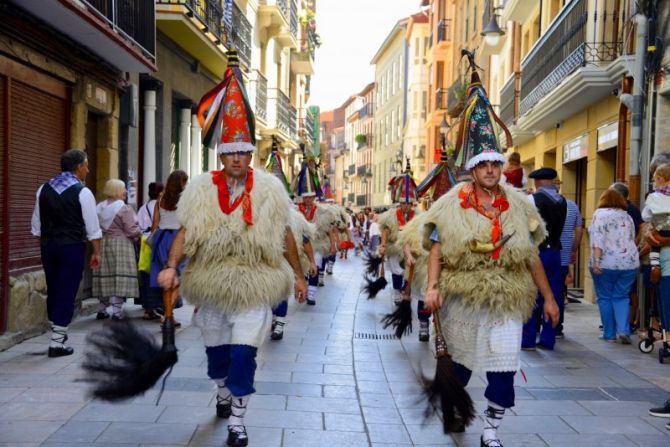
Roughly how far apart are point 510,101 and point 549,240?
1396cm

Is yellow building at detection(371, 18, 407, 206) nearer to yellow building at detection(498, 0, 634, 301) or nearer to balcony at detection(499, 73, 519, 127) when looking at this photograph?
balcony at detection(499, 73, 519, 127)

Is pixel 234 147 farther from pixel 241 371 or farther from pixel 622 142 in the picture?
pixel 622 142

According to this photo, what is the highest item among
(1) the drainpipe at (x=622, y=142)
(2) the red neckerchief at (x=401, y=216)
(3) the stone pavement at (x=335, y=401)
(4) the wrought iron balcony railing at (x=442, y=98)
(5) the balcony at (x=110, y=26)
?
(4) the wrought iron balcony railing at (x=442, y=98)

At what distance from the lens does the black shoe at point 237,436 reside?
488cm

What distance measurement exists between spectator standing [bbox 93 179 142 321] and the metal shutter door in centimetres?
79

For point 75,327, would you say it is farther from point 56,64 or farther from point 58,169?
point 56,64

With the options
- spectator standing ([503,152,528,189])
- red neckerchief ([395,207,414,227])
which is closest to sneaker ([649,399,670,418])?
spectator standing ([503,152,528,189])

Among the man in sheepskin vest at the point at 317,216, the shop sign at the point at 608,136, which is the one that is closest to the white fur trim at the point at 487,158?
the shop sign at the point at 608,136

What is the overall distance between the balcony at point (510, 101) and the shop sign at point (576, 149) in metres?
3.94

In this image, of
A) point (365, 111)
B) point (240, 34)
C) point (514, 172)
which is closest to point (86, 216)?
point (514, 172)

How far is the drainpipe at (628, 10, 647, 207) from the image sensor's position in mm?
11312

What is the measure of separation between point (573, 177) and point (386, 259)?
712 centimetres

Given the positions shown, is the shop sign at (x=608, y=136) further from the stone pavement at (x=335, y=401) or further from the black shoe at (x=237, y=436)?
the black shoe at (x=237, y=436)

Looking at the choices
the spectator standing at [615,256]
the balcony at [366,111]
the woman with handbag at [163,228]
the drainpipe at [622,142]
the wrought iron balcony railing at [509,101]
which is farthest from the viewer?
the balcony at [366,111]
